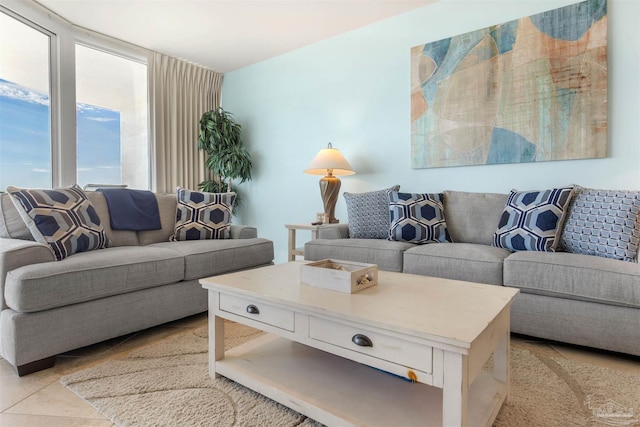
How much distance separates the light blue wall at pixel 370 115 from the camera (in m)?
2.28

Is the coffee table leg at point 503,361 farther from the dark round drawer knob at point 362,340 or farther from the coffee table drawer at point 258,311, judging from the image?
the coffee table drawer at point 258,311

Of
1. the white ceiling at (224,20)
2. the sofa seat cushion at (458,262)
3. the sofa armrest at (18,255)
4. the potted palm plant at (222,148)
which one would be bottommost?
the sofa seat cushion at (458,262)

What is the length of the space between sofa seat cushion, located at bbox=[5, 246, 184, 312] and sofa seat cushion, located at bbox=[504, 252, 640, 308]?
1940mm

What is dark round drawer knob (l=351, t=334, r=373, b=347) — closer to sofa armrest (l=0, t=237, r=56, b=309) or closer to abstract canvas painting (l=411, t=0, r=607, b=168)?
sofa armrest (l=0, t=237, r=56, b=309)

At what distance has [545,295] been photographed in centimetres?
181

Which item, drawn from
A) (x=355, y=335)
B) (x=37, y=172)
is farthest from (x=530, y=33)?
(x=37, y=172)

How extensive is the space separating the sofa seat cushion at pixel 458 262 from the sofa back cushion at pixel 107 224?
1973 mm

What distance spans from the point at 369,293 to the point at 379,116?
7.70ft

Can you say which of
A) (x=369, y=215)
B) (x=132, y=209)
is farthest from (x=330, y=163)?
(x=132, y=209)

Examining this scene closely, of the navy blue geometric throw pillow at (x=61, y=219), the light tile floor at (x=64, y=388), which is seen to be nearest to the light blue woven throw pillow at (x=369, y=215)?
the light tile floor at (x=64, y=388)

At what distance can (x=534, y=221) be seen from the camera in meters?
2.14

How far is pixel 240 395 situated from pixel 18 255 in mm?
1222

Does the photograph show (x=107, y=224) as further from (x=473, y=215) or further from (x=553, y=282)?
(x=553, y=282)

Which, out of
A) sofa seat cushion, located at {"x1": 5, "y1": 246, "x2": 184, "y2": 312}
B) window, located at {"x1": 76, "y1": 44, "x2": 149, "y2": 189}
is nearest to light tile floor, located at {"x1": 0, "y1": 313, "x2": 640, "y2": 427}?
sofa seat cushion, located at {"x1": 5, "y1": 246, "x2": 184, "y2": 312}
